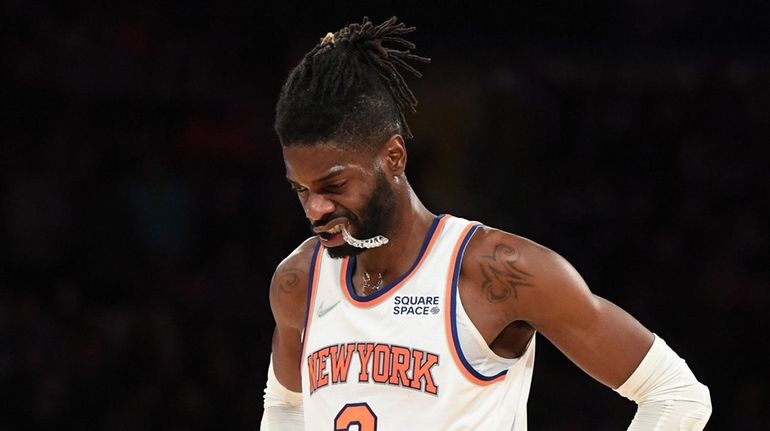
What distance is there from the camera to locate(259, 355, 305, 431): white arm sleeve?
9.05 feet

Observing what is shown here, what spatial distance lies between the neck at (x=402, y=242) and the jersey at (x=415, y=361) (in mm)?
28

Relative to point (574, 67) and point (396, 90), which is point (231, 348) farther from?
point (396, 90)

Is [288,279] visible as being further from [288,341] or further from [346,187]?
[346,187]

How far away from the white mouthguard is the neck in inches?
1.1

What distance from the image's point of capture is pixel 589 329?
225 cm

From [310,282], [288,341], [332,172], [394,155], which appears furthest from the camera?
[288,341]

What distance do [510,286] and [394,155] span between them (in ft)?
1.28

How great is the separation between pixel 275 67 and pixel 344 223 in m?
4.03

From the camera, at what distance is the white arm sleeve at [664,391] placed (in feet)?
7.44

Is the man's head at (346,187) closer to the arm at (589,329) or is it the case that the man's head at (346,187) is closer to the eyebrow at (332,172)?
the eyebrow at (332,172)

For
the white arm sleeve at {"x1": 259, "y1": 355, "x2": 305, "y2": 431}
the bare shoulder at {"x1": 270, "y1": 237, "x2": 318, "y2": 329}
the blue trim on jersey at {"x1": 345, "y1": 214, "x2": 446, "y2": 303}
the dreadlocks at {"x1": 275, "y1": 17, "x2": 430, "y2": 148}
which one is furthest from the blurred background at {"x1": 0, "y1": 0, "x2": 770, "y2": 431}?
the dreadlocks at {"x1": 275, "y1": 17, "x2": 430, "y2": 148}

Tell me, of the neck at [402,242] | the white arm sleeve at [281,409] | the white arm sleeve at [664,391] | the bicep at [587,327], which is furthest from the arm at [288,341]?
the white arm sleeve at [664,391]

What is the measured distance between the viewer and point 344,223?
228 centimetres

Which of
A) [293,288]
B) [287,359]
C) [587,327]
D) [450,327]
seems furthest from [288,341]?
[587,327]
